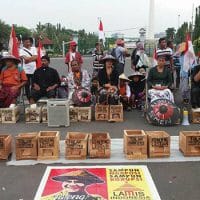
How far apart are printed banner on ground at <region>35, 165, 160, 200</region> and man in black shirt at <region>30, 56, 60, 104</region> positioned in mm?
4379

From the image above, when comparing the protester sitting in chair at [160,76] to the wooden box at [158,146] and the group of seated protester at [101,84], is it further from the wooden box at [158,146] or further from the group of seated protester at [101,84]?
the wooden box at [158,146]

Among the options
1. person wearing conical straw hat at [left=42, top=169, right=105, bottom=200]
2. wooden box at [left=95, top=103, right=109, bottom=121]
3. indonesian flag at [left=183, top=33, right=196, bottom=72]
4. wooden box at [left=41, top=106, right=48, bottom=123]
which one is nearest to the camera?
person wearing conical straw hat at [left=42, top=169, right=105, bottom=200]

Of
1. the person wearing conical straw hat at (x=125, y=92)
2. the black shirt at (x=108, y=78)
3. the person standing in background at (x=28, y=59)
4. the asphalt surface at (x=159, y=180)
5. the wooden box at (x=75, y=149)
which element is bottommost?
the asphalt surface at (x=159, y=180)

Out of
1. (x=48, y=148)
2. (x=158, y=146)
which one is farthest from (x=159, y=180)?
(x=48, y=148)

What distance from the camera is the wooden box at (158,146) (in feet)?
20.7

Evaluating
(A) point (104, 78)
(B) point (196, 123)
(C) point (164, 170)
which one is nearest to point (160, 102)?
(B) point (196, 123)

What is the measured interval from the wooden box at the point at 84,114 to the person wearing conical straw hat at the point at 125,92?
132 cm

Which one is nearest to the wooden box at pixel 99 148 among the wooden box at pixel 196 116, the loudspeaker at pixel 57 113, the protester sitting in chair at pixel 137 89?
the loudspeaker at pixel 57 113

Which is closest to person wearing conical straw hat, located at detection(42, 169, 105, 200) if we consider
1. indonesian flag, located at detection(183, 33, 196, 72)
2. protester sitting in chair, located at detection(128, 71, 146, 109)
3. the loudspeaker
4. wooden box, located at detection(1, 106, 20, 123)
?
the loudspeaker

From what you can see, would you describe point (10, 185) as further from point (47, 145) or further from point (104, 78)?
point (104, 78)

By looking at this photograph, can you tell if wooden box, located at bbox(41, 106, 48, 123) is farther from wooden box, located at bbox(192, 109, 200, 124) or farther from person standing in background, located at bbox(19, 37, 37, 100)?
wooden box, located at bbox(192, 109, 200, 124)

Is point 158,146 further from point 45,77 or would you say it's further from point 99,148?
point 45,77

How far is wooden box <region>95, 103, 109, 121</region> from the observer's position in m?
9.34

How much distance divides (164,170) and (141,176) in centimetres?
45
